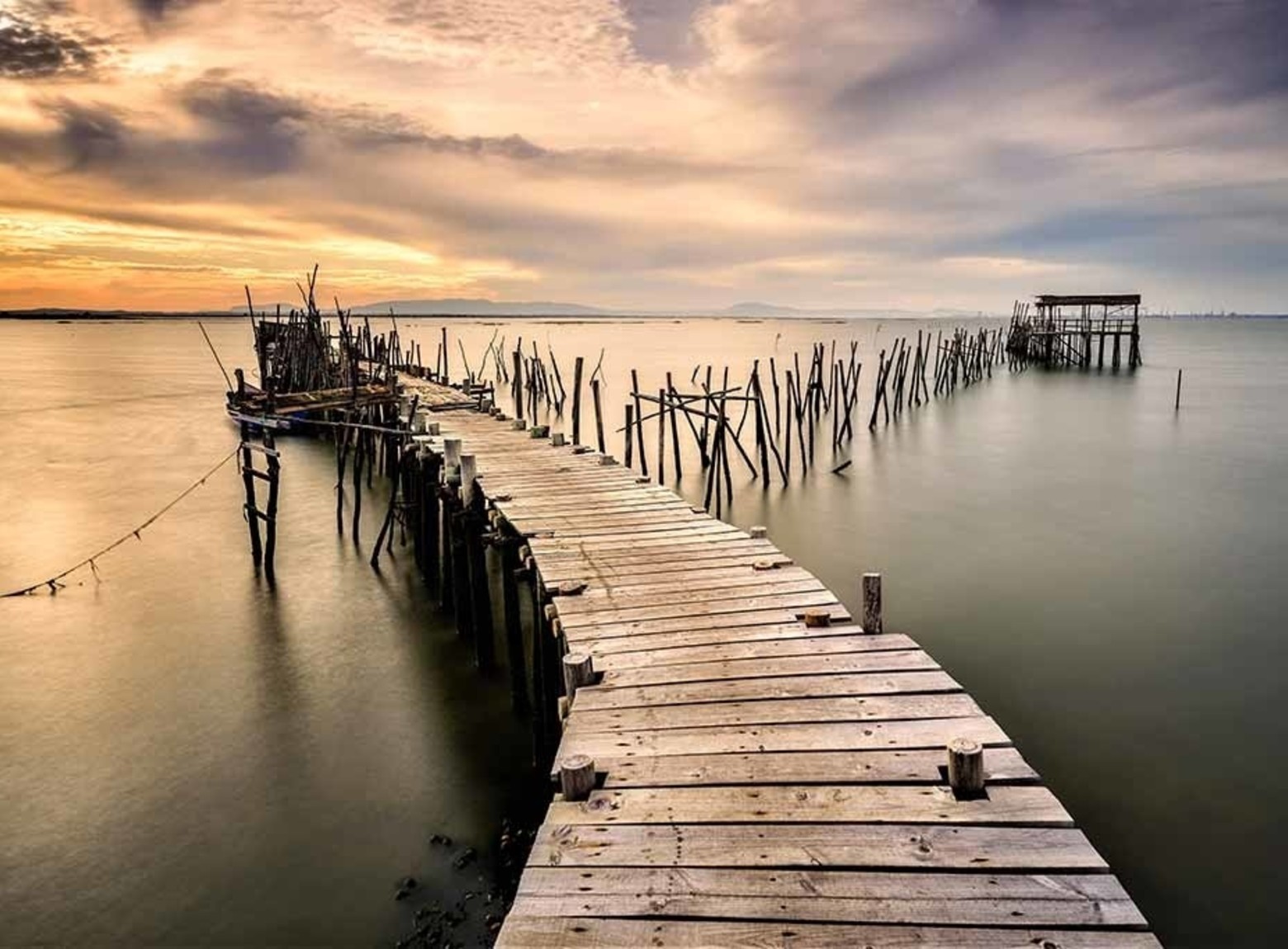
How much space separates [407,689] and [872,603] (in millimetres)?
5207

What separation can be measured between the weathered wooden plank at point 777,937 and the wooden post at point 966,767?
761 mm

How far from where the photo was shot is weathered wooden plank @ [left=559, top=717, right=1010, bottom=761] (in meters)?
4.12

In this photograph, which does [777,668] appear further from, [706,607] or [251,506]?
[251,506]

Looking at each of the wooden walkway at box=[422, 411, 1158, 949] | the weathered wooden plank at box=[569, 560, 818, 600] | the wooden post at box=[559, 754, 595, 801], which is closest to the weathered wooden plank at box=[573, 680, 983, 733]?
the wooden walkway at box=[422, 411, 1158, 949]

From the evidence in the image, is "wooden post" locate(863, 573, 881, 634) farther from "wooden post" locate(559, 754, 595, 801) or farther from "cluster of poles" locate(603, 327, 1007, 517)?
"cluster of poles" locate(603, 327, 1007, 517)

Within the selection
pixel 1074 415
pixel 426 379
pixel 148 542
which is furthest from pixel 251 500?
pixel 1074 415

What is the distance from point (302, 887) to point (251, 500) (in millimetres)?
8227

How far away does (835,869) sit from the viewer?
324 cm

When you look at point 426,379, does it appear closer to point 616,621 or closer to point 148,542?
point 148,542

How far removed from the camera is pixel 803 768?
3.94 metres

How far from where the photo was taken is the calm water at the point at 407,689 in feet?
17.7

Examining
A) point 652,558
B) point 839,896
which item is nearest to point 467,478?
point 652,558

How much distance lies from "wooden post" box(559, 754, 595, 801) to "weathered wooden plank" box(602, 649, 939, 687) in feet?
3.68

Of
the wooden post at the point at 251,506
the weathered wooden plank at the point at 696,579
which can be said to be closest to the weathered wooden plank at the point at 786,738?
the weathered wooden plank at the point at 696,579
